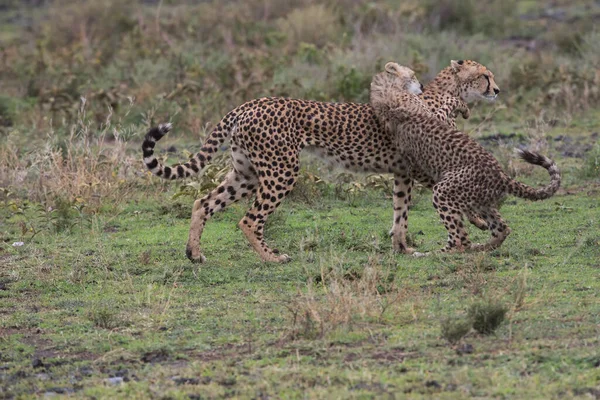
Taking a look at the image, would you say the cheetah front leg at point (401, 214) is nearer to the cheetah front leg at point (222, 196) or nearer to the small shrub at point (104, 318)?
the cheetah front leg at point (222, 196)

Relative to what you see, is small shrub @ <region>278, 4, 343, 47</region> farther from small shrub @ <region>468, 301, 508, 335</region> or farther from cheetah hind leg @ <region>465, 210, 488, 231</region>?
small shrub @ <region>468, 301, 508, 335</region>

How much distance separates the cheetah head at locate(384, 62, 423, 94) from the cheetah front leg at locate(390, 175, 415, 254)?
70 cm

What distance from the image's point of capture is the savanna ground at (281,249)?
211 inches

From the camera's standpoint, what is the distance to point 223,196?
826 centimetres

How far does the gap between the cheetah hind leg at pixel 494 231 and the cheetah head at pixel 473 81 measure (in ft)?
4.07

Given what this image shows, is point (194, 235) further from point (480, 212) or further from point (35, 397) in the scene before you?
point (35, 397)

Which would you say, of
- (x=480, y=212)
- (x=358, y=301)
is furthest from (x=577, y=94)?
(x=358, y=301)

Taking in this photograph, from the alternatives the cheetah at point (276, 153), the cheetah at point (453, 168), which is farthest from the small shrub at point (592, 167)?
the cheetah at point (276, 153)

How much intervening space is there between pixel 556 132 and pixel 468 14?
736cm

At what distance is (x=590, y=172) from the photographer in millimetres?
10945

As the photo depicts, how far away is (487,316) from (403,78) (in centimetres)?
339

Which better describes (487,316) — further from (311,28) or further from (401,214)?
(311,28)

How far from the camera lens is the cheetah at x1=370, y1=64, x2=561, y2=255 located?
7.86 metres

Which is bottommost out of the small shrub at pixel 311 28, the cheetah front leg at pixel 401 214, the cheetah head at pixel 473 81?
the small shrub at pixel 311 28
